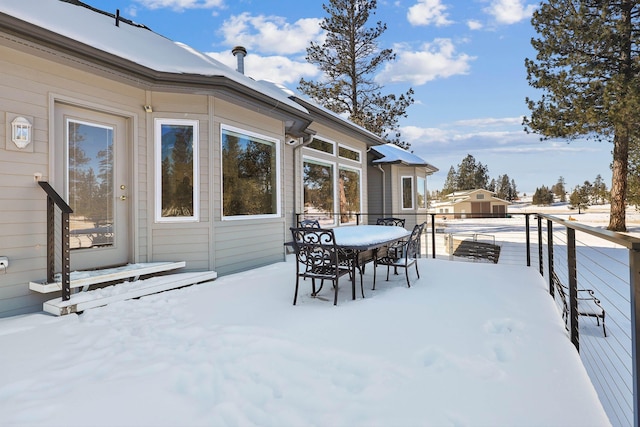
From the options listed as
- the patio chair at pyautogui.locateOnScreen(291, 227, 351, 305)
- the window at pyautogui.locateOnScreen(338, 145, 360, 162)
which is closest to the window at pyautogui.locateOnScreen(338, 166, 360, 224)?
the window at pyautogui.locateOnScreen(338, 145, 360, 162)

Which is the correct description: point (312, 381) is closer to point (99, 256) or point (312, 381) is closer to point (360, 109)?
point (99, 256)

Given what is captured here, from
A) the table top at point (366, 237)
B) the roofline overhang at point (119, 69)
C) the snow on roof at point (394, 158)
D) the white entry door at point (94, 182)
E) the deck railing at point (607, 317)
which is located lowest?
the deck railing at point (607, 317)

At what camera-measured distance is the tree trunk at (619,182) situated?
499 inches

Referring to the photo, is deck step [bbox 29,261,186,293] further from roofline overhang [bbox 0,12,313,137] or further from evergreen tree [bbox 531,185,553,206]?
evergreen tree [bbox 531,185,553,206]

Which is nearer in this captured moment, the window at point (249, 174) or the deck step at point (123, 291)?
the deck step at point (123, 291)

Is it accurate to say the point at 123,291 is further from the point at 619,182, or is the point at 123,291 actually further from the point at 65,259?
the point at 619,182

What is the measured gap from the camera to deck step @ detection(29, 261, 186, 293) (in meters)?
3.27

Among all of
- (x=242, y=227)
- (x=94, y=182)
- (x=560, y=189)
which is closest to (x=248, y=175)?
(x=242, y=227)

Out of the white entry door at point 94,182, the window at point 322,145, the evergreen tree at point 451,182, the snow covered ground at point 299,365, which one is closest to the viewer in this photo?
the snow covered ground at point 299,365

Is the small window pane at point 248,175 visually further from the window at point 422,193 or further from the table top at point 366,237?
the window at point 422,193

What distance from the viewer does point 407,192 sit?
12.6m

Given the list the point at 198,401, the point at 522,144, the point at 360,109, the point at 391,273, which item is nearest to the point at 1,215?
the point at 198,401

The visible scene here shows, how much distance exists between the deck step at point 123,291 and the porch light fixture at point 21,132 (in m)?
1.51

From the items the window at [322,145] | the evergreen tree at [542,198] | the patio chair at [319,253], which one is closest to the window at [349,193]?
the window at [322,145]
